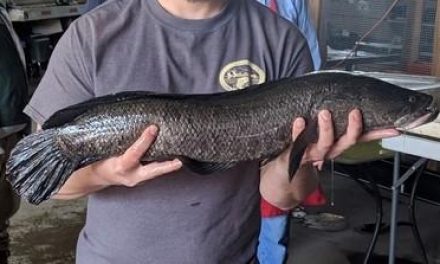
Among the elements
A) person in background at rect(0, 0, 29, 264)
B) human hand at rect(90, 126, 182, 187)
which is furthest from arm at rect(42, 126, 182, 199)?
person in background at rect(0, 0, 29, 264)

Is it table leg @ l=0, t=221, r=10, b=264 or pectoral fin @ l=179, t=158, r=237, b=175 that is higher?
pectoral fin @ l=179, t=158, r=237, b=175

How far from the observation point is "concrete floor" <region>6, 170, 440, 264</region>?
411cm

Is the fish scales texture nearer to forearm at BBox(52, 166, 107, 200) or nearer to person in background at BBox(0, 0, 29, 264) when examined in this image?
forearm at BBox(52, 166, 107, 200)

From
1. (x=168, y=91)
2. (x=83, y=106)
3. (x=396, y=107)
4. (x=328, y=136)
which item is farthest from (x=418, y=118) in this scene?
(x=83, y=106)

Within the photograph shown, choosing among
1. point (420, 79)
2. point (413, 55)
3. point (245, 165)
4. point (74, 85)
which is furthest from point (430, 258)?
point (74, 85)

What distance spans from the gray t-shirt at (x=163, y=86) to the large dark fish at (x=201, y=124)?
1.9 inches

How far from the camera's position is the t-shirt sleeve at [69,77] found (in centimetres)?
138

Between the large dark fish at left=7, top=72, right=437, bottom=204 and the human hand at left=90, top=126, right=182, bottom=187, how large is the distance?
0.02 metres

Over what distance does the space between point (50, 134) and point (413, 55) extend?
3.93 meters

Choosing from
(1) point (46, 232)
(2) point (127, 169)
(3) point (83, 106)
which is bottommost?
(1) point (46, 232)

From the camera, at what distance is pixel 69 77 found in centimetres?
138

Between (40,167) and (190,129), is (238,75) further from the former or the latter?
(40,167)

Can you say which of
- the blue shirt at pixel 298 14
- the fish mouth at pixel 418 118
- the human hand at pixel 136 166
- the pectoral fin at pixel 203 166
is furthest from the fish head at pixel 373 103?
the blue shirt at pixel 298 14

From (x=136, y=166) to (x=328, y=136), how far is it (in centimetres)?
38
